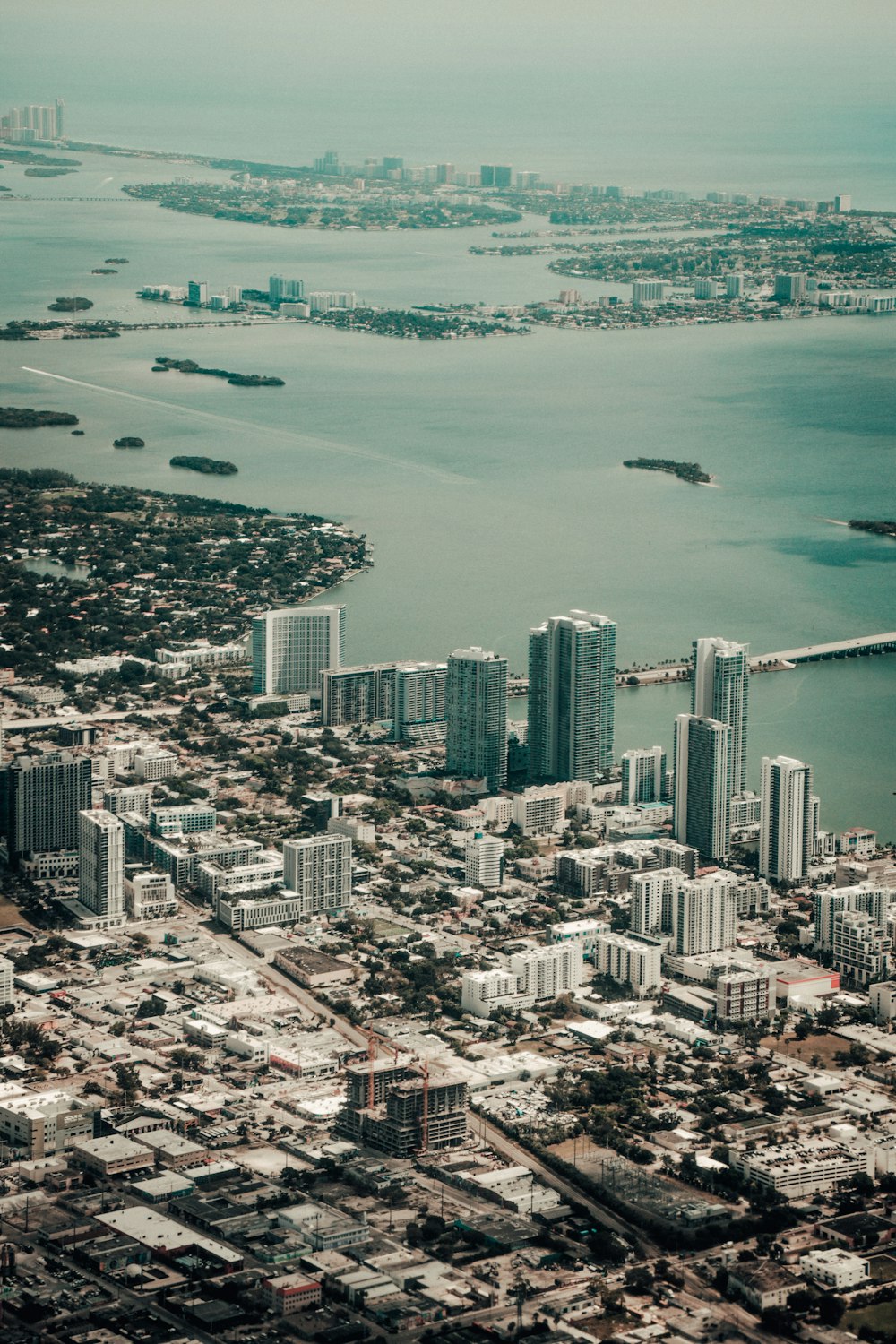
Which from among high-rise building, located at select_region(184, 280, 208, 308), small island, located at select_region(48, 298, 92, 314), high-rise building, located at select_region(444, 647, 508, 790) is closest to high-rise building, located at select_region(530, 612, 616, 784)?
high-rise building, located at select_region(444, 647, 508, 790)

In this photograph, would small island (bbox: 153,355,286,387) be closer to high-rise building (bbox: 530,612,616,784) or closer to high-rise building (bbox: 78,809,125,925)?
high-rise building (bbox: 530,612,616,784)

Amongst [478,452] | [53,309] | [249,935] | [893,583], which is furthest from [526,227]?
[249,935]

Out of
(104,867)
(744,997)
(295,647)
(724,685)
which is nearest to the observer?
(744,997)

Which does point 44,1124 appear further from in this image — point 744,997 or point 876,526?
point 876,526

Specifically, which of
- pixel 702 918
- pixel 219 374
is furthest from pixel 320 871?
pixel 219 374

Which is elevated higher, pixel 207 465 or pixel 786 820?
pixel 207 465

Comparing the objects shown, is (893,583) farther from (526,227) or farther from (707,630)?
(526,227)
